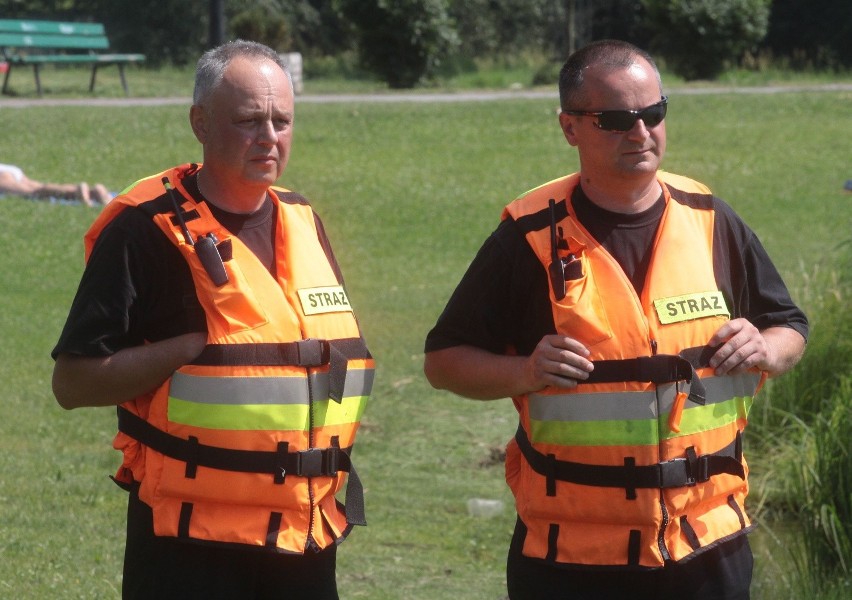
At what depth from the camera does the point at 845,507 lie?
564cm

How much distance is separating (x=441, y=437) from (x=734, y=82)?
21388 millimetres

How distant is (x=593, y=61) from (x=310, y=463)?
43.1 inches

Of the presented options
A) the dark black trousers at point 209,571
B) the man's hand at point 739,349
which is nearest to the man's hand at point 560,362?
the man's hand at point 739,349

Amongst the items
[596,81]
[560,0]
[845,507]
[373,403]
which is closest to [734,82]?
[560,0]

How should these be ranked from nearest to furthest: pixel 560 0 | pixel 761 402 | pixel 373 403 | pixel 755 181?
pixel 761 402 < pixel 373 403 < pixel 755 181 < pixel 560 0

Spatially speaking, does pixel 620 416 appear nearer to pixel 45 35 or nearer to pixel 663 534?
pixel 663 534

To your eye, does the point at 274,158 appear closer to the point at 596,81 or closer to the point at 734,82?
the point at 596,81

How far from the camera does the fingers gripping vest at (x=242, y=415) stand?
124 inches

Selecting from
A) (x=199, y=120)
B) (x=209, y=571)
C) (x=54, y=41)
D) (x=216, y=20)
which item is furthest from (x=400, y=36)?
(x=209, y=571)

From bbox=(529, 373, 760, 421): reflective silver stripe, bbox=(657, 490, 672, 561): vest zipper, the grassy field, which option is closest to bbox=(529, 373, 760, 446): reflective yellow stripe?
bbox=(529, 373, 760, 421): reflective silver stripe

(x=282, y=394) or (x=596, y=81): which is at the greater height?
(x=596, y=81)

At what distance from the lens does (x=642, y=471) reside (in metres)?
3.13

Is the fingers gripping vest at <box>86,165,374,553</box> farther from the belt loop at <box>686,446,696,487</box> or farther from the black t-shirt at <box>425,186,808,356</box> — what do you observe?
the belt loop at <box>686,446,696,487</box>

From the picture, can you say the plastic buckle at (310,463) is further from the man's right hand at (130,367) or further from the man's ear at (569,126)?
the man's ear at (569,126)
